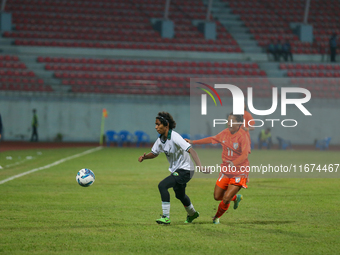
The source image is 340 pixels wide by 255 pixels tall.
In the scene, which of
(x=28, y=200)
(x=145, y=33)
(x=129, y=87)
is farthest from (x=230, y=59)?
(x=28, y=200)

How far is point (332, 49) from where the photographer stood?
3838 cm

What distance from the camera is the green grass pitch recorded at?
6.10 m

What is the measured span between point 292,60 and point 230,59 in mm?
4775

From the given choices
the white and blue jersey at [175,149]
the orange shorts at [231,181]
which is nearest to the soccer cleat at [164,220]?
the white and blue jersey at [175,149]

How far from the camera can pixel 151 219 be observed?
796 centimetres

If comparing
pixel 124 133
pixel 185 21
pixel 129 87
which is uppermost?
pixel 185 21

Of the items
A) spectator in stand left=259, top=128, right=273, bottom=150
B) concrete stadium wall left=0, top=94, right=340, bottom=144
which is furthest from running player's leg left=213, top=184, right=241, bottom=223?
concrete stadium wall left=0, top=94, right=340, bottom=144

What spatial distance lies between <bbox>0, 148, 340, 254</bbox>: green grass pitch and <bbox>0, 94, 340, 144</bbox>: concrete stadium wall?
1814cm

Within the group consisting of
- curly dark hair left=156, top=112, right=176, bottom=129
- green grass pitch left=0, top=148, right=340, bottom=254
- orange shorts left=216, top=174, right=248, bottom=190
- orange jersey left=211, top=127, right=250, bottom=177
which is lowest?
green grass pitch left=0, top=148, right=340, bottom=254

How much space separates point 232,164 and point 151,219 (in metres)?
1.58

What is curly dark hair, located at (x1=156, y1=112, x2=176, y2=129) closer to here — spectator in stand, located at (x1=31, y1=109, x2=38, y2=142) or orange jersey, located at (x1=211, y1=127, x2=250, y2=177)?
orange jersey, located at (x1=211, y1=127, x2=250, y2=177)

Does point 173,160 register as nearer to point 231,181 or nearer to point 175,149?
point 175,149

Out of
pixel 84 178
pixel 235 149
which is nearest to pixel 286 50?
pixel 84 178

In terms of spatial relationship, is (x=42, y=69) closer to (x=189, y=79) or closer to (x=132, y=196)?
(x=189, y=79)
